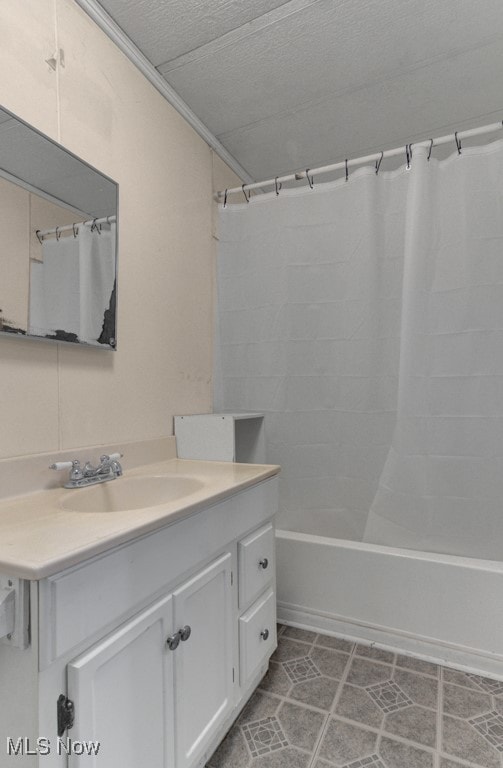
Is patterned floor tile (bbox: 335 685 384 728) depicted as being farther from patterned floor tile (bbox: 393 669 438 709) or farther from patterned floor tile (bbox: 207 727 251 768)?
patterned floor tile (bbox: 207 727 251 768)

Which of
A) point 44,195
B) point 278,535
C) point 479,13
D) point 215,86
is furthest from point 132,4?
point 278,535

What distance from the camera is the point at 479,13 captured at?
4.41ft

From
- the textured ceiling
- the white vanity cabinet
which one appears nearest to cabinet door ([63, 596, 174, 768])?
the white vanity cabinet

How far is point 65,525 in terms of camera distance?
31.9 inches

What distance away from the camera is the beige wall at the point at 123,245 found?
1.10 m

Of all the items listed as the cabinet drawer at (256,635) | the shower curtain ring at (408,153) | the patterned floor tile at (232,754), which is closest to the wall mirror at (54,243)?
the cabinet drawer at (256,635)

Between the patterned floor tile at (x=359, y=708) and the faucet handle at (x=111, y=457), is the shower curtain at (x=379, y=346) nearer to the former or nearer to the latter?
the patterned floor tile at (x=359, y=708)

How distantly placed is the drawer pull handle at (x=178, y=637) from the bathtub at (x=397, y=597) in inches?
35.8

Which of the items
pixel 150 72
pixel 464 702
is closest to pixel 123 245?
pixel 150 72

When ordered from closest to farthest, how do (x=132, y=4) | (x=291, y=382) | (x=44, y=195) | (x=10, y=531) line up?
(x=10, y=531)
(x=44, y=195)
(x=132, y=4)
(x=291, y=382)

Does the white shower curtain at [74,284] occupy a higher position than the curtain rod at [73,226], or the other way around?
the curtain rod at [73,226]

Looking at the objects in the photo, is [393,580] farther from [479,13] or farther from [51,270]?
[479,13]

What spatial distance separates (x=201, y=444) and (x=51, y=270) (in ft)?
2.74

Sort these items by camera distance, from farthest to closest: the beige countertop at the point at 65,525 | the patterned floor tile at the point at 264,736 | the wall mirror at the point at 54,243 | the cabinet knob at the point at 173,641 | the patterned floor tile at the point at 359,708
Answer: the patterned floor tile at the point at 359,708, the patterned floor tile at the point at 264,736, the wall mirror at the point at 54,243, the cabinet knob at the point at 173,641, the beige countertop at the point at 65,525
